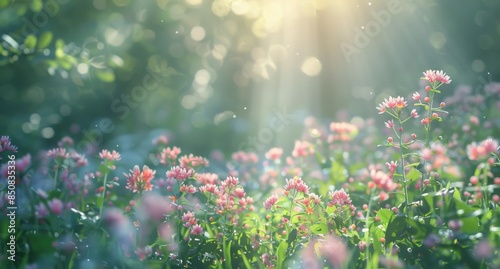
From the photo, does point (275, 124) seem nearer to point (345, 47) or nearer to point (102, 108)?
point (345, 47)

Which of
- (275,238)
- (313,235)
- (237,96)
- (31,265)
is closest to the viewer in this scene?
(31,265)

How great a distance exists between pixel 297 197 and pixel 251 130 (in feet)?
10.4

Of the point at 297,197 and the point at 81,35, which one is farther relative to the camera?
the point at 81,35

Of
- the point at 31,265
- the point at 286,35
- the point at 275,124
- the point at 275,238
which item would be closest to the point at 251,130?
the point at 275,124

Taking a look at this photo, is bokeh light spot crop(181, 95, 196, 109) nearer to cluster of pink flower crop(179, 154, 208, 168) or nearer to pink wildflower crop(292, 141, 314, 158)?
pink wildflower crop(292, 141, 314, 158)

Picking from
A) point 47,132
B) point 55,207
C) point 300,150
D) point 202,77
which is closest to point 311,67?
point 202,77

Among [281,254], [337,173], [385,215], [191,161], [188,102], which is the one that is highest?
[188,102]

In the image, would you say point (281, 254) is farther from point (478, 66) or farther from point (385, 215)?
point (478, 66)

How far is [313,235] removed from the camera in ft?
6.83

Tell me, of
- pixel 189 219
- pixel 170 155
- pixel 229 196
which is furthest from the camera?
pixel 170 155

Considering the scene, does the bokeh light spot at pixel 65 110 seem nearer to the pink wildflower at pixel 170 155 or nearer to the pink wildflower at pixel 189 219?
the pink wildflower at pixel 170 155

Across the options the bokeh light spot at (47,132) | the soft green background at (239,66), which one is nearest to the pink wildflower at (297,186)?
the soft green background at (239,66)

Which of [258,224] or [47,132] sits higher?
[47,132]

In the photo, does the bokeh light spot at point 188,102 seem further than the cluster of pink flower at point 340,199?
Yes
